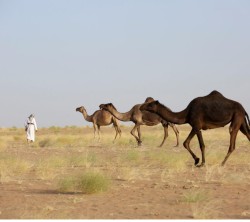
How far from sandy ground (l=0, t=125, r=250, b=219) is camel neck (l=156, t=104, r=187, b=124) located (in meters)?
2.67

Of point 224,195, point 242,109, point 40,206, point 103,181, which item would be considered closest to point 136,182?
point 103,181

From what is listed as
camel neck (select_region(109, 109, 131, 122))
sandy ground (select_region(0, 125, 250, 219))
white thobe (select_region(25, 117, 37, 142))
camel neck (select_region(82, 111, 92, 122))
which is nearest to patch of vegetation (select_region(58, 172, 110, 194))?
sandy ground (select_region(0, 125, 250, 219))

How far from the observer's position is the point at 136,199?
32.2ft

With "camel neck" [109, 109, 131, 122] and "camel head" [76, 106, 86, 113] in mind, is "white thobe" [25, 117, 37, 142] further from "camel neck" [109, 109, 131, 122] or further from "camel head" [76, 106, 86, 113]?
"camel neck" [109, 109, 131, 122]

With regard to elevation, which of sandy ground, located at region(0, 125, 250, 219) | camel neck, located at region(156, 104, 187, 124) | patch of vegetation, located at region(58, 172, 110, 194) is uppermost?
camel neck, located at region(156, 104, 187, 124)

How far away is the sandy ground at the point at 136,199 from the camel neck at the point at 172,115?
105 inches

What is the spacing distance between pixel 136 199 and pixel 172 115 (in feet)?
20.9

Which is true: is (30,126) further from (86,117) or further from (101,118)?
(101,118)

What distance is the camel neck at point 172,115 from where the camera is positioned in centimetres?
1586

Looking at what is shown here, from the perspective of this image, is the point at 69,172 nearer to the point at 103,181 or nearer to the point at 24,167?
the point at 24,167

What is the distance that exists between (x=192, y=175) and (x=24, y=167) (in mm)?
4146

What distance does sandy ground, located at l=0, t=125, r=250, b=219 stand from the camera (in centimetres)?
836

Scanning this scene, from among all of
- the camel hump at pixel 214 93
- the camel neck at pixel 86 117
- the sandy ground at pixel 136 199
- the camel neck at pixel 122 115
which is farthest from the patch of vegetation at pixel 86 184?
the camel neck at pixel 86 117

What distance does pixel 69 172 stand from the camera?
14859mm
